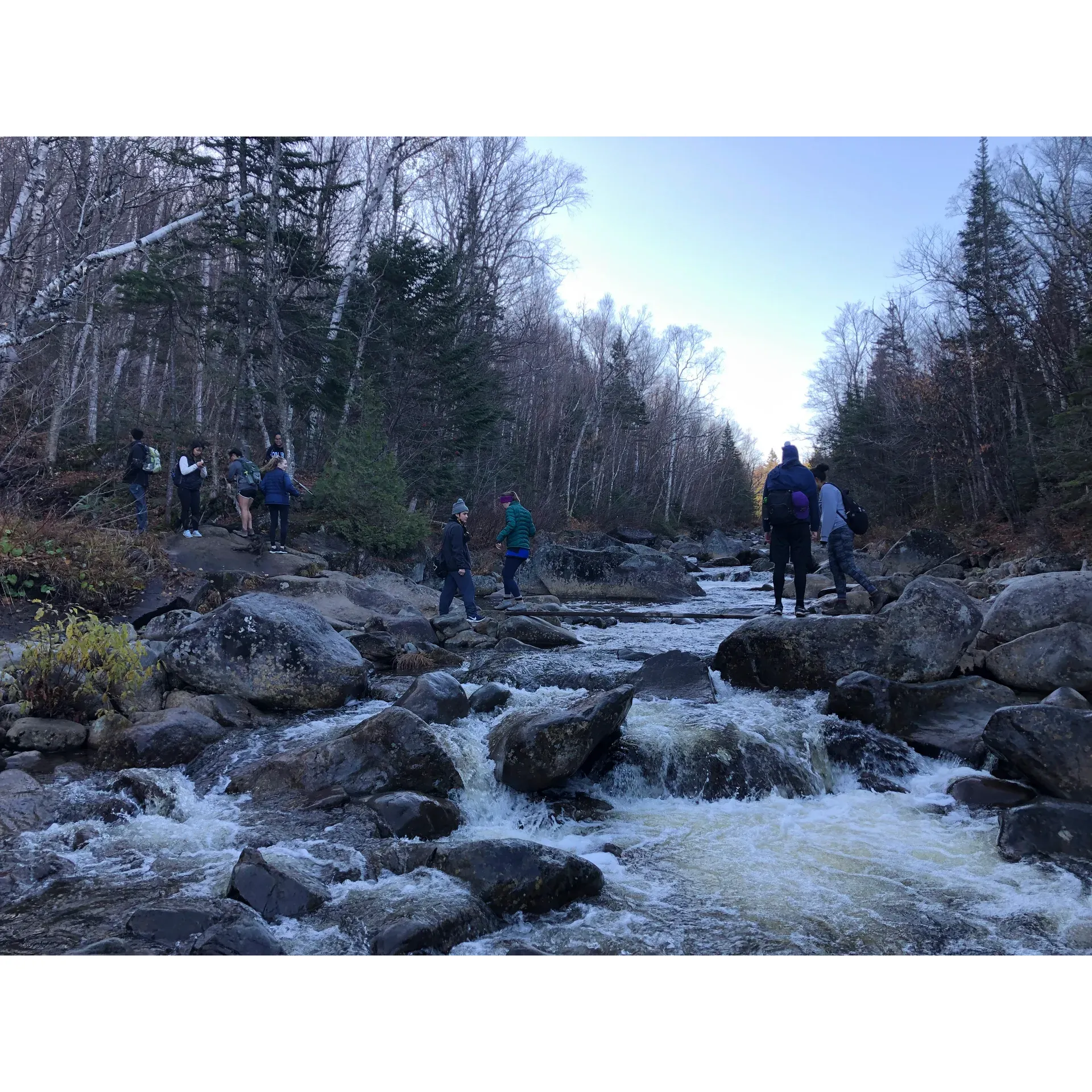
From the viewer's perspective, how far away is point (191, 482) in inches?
541

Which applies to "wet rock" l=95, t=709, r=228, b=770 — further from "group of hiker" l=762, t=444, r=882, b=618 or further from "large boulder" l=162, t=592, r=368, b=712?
"group of hiker" l=762, t=444, r=882, b=618

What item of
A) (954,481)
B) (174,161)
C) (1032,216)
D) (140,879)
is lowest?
(140,879)

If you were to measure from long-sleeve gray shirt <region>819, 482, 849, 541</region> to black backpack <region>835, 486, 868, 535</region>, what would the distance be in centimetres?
4

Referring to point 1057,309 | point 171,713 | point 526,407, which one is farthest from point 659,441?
point 171,713

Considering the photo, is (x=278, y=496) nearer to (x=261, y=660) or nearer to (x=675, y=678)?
(x=261, y=660)

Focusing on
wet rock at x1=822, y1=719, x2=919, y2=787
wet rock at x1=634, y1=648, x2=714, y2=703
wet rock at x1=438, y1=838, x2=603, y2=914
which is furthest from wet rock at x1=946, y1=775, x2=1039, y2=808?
wet rock at x1=438, y1=838, x2=603, y2=914

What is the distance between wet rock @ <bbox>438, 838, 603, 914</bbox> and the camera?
3.91m

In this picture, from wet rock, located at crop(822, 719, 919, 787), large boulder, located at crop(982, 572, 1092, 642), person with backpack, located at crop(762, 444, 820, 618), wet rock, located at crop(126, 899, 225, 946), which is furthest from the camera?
person with backpack, located at crop(762, 444, 820, 618)

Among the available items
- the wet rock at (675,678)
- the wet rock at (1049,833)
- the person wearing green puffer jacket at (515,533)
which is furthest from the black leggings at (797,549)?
the wet rock at (1049,833)

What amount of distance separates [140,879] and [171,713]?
2.46 metres

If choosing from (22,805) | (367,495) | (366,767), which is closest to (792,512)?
(366,767)

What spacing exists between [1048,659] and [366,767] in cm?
625

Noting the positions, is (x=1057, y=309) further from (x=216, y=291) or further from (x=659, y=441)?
(x=659, y=441)

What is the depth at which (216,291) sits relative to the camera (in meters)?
18.4
